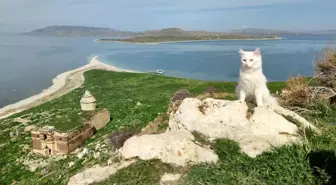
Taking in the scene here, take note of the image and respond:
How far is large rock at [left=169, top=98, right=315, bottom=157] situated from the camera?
29.6 ft

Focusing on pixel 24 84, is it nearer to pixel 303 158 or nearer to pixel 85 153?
pixel 85 153

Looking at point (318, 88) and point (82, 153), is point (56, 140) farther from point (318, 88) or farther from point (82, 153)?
point (318, 88)

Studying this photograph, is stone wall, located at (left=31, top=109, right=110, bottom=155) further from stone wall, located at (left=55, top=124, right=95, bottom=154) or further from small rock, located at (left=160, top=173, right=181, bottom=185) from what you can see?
small rock, located at (left=160, top=173, right=181, bottom=185)

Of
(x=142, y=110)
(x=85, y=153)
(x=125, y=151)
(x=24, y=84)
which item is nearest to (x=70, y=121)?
(x=85, y=153)

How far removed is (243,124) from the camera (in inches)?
383

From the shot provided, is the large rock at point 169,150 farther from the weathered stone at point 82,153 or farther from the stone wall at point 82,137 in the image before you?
the stone wall at point 82,137

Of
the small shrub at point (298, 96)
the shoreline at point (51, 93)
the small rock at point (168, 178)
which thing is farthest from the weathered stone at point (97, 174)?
the shoreline at point (51, 93)

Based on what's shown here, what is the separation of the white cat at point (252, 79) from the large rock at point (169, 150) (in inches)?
95.6

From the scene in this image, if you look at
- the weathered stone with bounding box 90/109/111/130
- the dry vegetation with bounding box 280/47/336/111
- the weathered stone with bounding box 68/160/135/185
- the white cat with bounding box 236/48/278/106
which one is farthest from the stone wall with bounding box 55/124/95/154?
the white cat with bounding box 236/48/278/106

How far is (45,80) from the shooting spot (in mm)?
79938

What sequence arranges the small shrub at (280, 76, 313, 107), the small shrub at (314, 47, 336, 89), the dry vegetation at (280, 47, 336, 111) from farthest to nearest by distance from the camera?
the small shrub at (314, 47, 336, 89), the small shrub at (280, 76, 313, 107), the dry vegetation at (280, 47, 336, 111)

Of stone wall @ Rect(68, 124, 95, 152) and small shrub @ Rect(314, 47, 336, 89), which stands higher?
small shrub @ Rect(314, 47, 336, 89)

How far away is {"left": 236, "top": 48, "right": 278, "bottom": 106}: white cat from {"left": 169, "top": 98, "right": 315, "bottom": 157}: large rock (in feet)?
1.18

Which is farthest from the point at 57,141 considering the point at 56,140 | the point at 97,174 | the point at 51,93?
the point at 51,93
